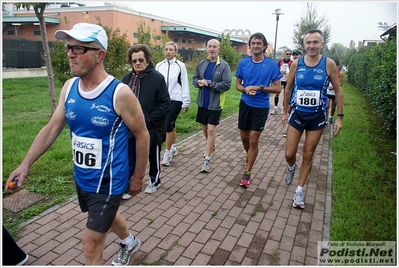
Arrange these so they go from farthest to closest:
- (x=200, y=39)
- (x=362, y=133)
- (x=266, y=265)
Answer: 1. (x=200, y=39)
2. (x=362, y=133)
3. (x=266, y=265)

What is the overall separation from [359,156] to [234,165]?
253cm

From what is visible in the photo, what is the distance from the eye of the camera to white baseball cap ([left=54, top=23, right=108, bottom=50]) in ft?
7.24

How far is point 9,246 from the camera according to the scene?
2805mm

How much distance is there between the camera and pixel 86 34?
7.36 feet

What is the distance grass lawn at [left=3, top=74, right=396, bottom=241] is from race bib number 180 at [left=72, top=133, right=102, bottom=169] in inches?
67.9

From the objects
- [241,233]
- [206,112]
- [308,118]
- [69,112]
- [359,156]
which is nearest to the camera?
[69,112]

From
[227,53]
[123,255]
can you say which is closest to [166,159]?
[123,255]

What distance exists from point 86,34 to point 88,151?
2.71 feet

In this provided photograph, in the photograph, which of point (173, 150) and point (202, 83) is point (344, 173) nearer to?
point (202, 83)

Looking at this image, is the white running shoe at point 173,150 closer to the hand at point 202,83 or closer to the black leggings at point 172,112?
the black leggings at point 172,112

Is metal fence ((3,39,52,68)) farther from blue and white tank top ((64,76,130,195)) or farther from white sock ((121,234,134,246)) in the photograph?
blue and white tank top ((64,76,130,195))

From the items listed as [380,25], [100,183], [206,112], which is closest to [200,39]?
[380,25]

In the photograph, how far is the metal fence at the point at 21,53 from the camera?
793 inches

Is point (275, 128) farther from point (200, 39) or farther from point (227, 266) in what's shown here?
point (200, 39)
